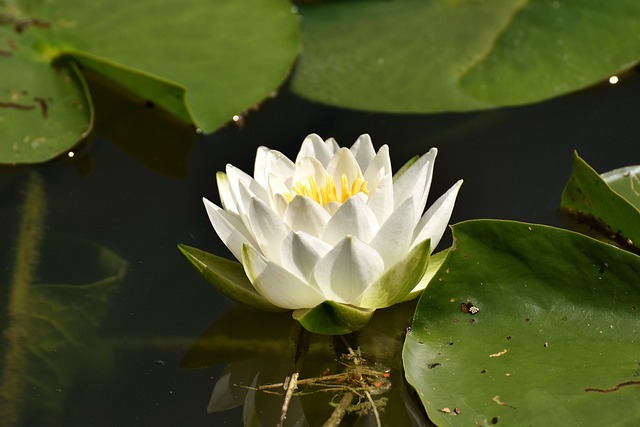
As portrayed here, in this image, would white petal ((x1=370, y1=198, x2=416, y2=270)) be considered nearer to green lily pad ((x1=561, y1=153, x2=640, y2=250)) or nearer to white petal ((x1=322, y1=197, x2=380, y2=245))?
white petal ((x1=322, y1=197, x2=380, y2=245))

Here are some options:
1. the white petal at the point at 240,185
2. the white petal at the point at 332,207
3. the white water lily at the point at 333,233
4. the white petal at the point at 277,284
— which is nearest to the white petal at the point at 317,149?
the white water lily at the point at 333,233

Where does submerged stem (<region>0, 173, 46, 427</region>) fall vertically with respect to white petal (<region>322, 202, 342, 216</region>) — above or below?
below

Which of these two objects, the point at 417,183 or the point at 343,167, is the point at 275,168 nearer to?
the point at 343,167

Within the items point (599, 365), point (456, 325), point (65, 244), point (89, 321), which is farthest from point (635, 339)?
point (65, 244)

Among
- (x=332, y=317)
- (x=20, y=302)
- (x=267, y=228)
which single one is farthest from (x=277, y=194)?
(x=20, y=302)

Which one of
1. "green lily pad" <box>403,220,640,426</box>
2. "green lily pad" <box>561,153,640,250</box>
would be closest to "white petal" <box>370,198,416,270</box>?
"green lily pad" <box>403,220,640,426</box>

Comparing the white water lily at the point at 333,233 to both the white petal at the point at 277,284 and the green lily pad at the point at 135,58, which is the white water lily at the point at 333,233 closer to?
the white petal at the point at 277,284
